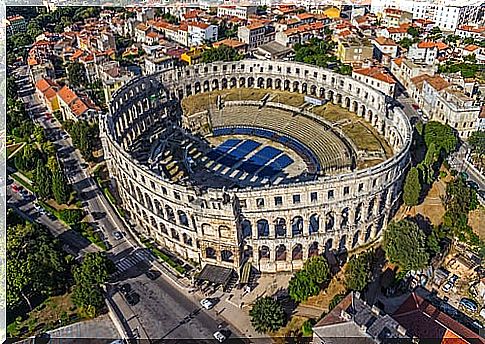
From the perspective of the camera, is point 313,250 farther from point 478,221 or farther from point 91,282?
point 91,282

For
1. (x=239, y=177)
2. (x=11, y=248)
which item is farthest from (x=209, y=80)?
(x=11, y=248)

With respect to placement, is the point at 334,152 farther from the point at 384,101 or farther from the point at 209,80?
the point at 209,80

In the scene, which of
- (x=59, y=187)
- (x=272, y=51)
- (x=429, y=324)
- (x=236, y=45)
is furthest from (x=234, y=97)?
(x=429, y=324)

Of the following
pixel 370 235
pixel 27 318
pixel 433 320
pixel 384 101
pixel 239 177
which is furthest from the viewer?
pixel 384 101

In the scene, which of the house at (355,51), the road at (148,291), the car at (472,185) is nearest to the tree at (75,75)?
the road at (148,291)

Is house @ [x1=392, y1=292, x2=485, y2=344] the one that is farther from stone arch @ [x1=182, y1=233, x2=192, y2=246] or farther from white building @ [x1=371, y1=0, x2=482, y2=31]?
white building @ [x1=371, y1=0, x2=482, y2=31]

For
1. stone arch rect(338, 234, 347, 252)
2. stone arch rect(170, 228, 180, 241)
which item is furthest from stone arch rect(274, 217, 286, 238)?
stone arch rect(170, 228, 180, 241)
